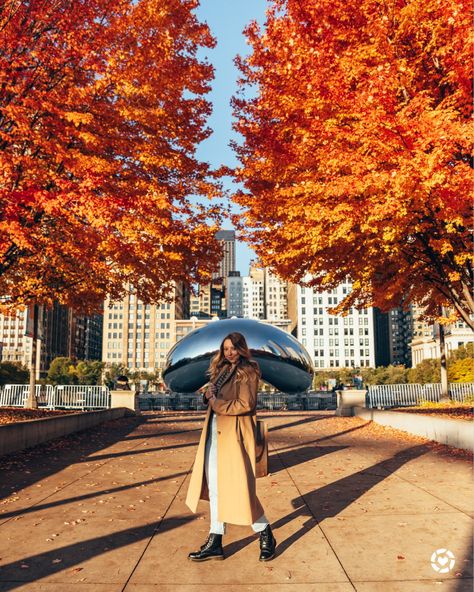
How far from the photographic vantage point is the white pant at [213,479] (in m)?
4.19

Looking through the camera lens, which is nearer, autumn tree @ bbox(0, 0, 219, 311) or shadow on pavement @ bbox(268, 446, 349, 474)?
shadow on pavement @ bbox(268, 446, 349, 474)

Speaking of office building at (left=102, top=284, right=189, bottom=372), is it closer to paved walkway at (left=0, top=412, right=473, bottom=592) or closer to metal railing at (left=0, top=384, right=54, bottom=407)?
metal railing at (left=0, top=384, right=54, bottom=407)

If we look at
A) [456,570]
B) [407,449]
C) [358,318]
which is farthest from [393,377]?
[456,570]

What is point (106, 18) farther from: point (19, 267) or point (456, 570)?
point (456, 570)

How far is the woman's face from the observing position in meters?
4.48

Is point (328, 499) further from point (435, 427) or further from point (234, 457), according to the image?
point (435, 427)

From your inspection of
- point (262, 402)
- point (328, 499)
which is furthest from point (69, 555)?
point (262, 402)

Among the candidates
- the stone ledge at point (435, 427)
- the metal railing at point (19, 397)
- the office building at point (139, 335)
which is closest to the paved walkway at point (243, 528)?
the stone ledge at point (435, 427)

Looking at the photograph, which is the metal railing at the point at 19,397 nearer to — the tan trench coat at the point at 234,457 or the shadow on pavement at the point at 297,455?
the shadow on pavement at the point at 297,455

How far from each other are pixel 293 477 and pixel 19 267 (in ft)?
36.6

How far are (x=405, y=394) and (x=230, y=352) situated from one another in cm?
2424

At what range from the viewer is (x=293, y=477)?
7.82 meters

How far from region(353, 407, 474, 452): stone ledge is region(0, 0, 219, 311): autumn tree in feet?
23.4

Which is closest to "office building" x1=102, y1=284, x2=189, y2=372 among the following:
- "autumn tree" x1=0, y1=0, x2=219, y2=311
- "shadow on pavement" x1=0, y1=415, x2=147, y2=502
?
"shadow on pavement" x1=0, y1=415, x2=147, y2=502
